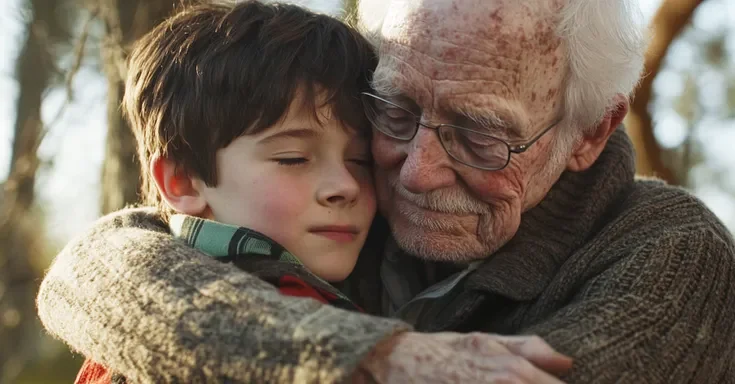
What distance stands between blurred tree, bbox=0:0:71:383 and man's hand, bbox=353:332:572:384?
3300 millimetres

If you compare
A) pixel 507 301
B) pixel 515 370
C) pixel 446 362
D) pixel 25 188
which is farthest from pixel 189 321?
pixel 25 188

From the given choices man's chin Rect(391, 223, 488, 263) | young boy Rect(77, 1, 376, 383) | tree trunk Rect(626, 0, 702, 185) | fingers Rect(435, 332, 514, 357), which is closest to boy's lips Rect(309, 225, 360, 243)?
young boy Rect(77, 1, 376, 383)

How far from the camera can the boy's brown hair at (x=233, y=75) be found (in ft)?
7.16

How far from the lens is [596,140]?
2.51 meters

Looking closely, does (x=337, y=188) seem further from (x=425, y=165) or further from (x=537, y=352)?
(x=537, y=352)

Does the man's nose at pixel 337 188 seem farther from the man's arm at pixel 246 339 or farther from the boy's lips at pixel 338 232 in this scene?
the man's arm at pixel 246 339

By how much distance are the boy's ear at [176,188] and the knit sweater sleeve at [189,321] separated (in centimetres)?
20

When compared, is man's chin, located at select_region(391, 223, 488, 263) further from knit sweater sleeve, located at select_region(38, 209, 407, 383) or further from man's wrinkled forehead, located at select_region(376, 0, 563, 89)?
knit sweater sleeve, located at select_region(38, 209, 407, 383)

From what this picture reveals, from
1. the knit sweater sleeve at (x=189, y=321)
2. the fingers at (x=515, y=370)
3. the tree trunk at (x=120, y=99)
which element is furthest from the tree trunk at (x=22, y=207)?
the fingers at (x=515, y=370)

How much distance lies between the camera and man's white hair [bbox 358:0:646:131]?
236cm

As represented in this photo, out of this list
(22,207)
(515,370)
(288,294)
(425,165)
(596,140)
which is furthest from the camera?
(22,207)

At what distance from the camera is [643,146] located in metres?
5.18

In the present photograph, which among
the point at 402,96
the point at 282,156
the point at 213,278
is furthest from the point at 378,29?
the point at 213,278

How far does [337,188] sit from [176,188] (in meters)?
0.46
